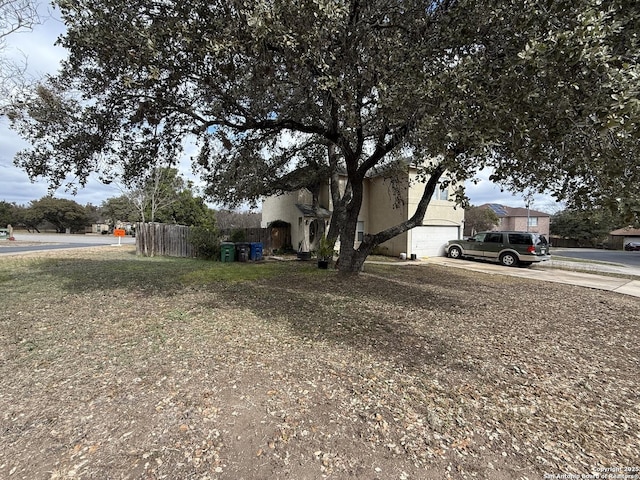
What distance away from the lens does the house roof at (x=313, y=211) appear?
15.8m

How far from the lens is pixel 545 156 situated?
12.7 ft

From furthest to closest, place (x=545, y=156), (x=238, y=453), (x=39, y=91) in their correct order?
(x=39, y=91) → (x=545, y=156) → (x=238, y=453)

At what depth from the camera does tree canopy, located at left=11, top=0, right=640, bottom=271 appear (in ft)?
10.2

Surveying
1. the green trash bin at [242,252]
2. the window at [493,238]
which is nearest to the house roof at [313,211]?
the green trash bin at [242,252]

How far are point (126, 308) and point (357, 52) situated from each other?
6.23m

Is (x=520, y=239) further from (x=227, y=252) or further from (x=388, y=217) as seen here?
(x=227, y=252)

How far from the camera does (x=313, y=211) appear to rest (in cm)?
1603

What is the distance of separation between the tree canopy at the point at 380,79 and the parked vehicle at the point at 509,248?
302 inches

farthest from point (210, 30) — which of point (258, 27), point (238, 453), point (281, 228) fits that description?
point (281, 228)

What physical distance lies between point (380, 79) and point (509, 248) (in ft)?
39.9

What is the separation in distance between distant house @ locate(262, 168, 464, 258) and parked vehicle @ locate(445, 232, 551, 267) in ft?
5.55

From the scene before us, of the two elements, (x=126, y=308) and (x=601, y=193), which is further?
(x=126, y=308)

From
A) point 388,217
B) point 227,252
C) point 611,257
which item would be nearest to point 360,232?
point 388,217

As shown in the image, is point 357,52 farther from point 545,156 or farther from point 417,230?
point 417,230
